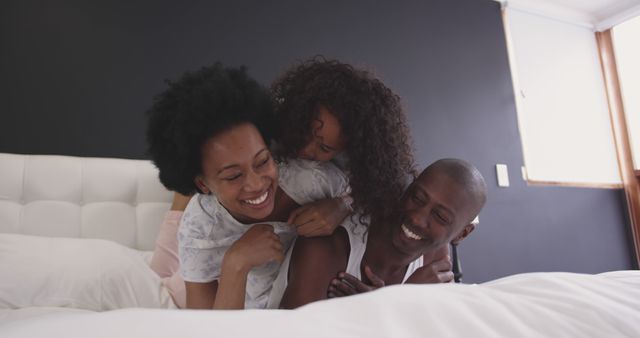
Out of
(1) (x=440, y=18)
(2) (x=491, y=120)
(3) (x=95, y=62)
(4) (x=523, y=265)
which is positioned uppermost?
(1) (x=440, y=18)

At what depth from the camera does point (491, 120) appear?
3002 millimetres

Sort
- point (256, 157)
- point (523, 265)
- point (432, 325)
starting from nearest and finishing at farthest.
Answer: point (432, 325) < point (256, 157) < point (523, 265)

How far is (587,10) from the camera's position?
3479mm

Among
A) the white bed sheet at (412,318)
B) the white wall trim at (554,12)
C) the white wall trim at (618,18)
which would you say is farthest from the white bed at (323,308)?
the white wall trim at (618,18)

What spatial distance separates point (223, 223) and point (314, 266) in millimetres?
273

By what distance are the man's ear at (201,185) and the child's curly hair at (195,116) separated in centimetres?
1

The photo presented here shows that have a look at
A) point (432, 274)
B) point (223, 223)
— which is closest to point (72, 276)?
point (223, 223)

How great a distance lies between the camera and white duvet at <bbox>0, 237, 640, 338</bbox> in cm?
28

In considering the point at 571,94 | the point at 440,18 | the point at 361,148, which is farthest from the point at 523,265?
the point at 361,148

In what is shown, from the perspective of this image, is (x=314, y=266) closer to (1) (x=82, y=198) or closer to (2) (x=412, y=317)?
(2) (x=412, y=317)

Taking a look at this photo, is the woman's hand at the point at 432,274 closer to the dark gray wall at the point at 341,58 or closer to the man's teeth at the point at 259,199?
the man's teeth at the point at 259,199

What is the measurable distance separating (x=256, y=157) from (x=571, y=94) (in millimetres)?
3139

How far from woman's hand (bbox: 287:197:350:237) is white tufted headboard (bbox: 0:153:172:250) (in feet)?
3.32

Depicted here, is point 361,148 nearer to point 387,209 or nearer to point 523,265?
point 387,209
